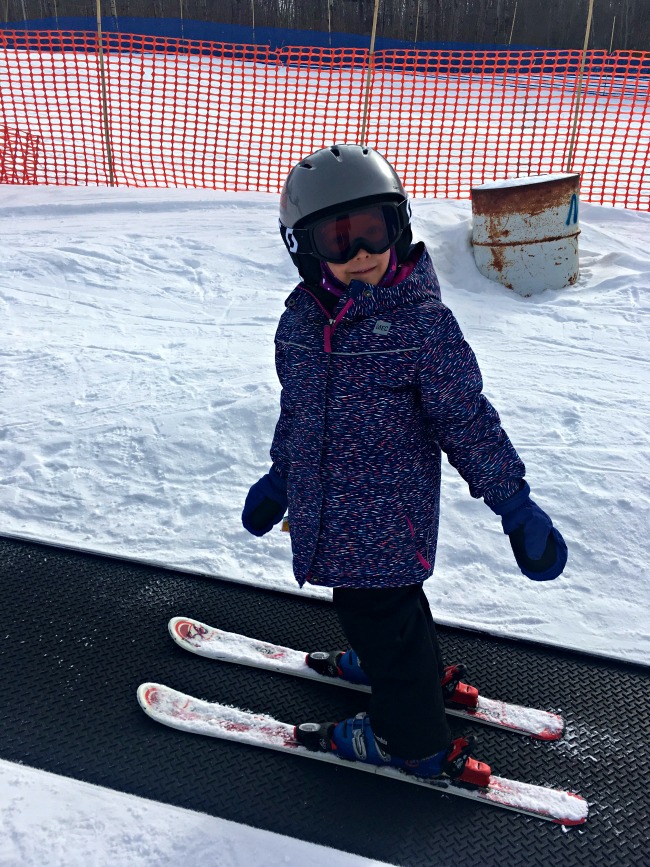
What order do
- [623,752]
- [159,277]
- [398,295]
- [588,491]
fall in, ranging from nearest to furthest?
1. [398,295]
2. [623,752]
3. [588,491]
4. [159,277]

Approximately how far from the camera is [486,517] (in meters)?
3.62

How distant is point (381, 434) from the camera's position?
2084mm

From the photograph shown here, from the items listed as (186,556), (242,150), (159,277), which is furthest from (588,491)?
(242,150)

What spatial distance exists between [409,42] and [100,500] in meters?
15.4

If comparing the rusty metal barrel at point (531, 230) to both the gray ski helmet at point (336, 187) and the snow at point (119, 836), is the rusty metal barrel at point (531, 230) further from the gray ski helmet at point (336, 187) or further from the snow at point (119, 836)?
the snow at point (119, 836)

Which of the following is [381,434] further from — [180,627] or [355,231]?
[180,627]

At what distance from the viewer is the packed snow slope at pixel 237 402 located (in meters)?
3.34

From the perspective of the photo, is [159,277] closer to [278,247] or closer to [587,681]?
[278,247]

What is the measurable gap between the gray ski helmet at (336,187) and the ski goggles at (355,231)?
2cm

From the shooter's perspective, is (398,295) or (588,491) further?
(588,491)

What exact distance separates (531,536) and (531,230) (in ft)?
14.7

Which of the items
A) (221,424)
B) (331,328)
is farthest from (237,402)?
(331,328)

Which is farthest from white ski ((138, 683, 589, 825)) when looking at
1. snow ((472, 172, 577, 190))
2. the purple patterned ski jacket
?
snow ((472, 172, 577, 190))

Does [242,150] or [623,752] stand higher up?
[242,150]
